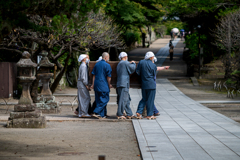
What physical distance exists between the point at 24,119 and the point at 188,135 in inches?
171

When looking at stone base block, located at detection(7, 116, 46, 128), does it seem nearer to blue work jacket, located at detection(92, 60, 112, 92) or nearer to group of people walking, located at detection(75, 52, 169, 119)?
group of people walking, located at detection(75, 52, 169, 119)

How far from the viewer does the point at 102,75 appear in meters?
10.1

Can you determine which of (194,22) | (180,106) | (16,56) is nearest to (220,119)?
(180,106)

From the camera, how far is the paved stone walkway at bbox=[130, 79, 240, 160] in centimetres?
630

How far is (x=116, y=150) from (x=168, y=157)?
117cm

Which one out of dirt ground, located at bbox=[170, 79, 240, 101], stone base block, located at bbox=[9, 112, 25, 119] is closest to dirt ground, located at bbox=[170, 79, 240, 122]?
dirt ground, located at bbox=[170, 79, 240, 101]

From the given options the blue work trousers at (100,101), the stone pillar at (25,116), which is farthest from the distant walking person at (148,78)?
the stone pillar at (25,116)

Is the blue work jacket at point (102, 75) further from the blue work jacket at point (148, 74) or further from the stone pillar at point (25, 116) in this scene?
the stone pillar at point (25, 116)

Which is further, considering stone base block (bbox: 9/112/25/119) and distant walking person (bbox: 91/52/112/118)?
distant walking person (bbox: 91/52/112/118)

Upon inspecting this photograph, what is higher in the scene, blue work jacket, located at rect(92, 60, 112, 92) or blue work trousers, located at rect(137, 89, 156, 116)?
blue work jacket, located at rect(92, 60, 112, 92)

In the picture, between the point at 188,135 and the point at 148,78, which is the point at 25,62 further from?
the point at 188,135

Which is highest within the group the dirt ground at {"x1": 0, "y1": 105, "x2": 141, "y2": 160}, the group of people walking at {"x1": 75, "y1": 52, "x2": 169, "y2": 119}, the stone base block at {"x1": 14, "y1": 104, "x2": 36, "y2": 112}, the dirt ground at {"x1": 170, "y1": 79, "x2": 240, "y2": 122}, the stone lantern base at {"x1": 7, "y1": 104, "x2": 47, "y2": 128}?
the group of people walking at {"x1": 75, "y1": 52, "x2": 169, "y2": 119}

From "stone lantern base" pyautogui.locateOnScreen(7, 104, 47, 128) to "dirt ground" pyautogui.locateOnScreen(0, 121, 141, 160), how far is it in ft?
0.88

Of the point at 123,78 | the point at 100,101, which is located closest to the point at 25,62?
the point at 100,101
